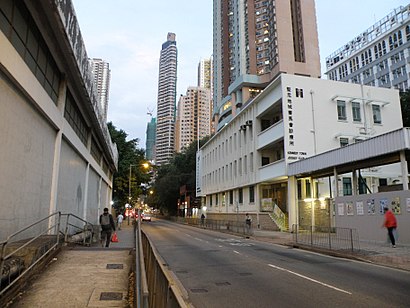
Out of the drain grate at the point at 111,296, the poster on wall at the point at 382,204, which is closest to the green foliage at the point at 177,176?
the poster on wall at the point at 382,204

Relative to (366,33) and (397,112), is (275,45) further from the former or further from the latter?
(397,112)

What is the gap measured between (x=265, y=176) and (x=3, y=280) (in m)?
30.2

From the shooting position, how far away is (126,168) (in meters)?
45.2

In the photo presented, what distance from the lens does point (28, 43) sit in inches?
358

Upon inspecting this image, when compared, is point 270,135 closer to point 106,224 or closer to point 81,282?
point 106,224

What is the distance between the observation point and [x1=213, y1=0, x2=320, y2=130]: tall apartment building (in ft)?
272

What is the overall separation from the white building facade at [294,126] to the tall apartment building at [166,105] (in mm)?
86501

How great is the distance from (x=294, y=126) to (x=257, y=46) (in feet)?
246

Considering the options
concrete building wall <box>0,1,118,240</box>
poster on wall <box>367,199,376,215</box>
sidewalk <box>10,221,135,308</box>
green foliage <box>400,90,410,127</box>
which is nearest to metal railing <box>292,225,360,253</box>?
poster on wall <box>367,199,376,215</box>

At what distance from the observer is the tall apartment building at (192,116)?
13162cm

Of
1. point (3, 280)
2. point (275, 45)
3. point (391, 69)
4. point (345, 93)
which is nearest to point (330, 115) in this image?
point (345, 93)


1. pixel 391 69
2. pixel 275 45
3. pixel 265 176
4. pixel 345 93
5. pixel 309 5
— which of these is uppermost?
pixel 309 5

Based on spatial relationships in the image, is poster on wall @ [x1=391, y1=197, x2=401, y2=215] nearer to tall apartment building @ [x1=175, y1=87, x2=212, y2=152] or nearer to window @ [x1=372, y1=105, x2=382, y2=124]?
window @ [x1=372, y1=105, x2=382, y2=124]

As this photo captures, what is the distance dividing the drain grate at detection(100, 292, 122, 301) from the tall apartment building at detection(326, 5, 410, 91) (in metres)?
78.4
